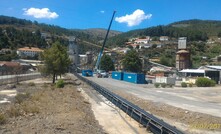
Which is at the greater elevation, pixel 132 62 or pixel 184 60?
pixel 184 60

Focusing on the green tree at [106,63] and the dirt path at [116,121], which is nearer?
the dirt path at [116,121]

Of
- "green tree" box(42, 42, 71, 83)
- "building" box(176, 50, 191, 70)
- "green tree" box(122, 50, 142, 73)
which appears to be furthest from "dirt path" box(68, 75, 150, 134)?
"building" box(176, 50, 191, 70)

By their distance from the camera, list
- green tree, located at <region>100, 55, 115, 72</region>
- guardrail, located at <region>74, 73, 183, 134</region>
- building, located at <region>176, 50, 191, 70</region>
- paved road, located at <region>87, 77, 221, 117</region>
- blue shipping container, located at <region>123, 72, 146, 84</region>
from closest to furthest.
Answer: guardrail, located at <region>74, 73, 183, 134</region>
paved road, located at <region>87, 77, 221, 117</region>
blue shipping container, located at <region>123, 72, 146, 84</region>
green tree, located at <region>100, 55, 115, 72</region>
building, located at <region>176, 50, 191, 70</region>

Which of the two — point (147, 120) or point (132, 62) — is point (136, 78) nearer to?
point (147, 120)

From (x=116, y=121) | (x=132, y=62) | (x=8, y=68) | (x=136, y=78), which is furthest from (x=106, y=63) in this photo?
(x=116, y=121)

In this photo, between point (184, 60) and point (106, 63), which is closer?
point (106, 63)

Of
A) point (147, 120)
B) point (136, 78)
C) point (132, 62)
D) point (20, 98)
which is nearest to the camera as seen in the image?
point (147, 120)

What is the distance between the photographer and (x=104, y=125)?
19.9 m

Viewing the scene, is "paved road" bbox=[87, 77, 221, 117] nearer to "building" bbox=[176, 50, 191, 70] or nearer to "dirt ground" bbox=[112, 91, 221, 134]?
"dirt ground" bbox=[112, 91, 221, 134]

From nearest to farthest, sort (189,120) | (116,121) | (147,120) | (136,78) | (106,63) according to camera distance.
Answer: (147,120)
(116,121)
(189,120)
(136,78)
(106,63)

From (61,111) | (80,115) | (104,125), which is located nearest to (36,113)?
(61,111)

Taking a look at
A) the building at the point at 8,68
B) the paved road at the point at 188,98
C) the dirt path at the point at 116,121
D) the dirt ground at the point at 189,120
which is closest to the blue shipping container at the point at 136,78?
the paved road at the point at 188,98

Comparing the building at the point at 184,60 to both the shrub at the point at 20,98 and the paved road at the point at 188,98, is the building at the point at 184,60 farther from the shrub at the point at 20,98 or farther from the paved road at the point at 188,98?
the shrub at the point at 20,98

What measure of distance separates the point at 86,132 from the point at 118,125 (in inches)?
132
